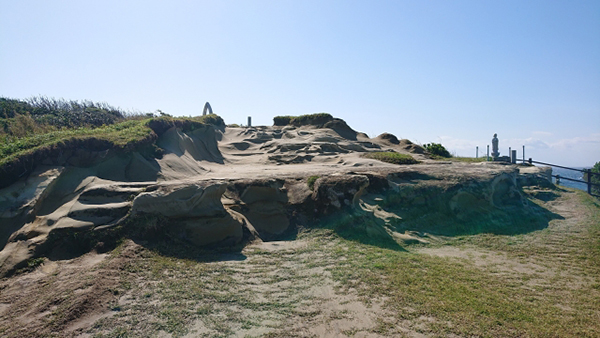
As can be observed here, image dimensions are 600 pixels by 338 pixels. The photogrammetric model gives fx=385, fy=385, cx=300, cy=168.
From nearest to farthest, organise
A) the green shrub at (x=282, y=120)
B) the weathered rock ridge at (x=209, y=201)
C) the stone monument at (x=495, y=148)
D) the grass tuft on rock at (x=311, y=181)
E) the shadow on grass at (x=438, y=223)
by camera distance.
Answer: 1. the weathered rock ridge at (x=209, y=201)
2. the shadow on grass at (x=438, y=223)
3. the grass tuft on rock at (x=311, y=181)
4. the stone monument at (x=495, y=148)
5. the green shrub at (x=282, y=120)

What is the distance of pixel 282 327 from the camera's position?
361 cm

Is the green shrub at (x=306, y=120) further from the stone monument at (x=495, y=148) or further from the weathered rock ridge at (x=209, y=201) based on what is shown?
the stone monument at (x=495, y=148)

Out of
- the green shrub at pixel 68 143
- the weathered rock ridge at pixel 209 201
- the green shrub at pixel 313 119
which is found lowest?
the weathered rock ridge at pixel 209 201

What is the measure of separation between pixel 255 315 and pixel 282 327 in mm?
365

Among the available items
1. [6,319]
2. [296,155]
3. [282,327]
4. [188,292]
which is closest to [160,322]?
[188,292]

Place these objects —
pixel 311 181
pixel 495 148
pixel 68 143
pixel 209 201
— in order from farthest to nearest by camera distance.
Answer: pixel 495 148
pixel 311 181
pixel 68 143
pixel 209 201

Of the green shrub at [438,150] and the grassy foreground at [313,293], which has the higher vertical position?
the green shrub at [438,150]

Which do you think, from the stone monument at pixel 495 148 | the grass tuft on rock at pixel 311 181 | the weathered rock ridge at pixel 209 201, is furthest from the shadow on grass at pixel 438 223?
the stone monument at pixel 495 148

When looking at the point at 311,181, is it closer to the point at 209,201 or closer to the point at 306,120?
the point at 209,201

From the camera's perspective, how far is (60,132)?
7.84m

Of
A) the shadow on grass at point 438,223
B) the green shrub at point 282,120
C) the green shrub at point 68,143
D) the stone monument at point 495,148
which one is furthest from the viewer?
the green shrub at point 282,120

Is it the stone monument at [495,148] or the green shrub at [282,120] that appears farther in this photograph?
the green shrub at [282,120]

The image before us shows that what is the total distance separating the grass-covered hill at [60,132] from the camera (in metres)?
6.48

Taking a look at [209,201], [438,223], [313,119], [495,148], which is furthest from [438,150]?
[209,201]
